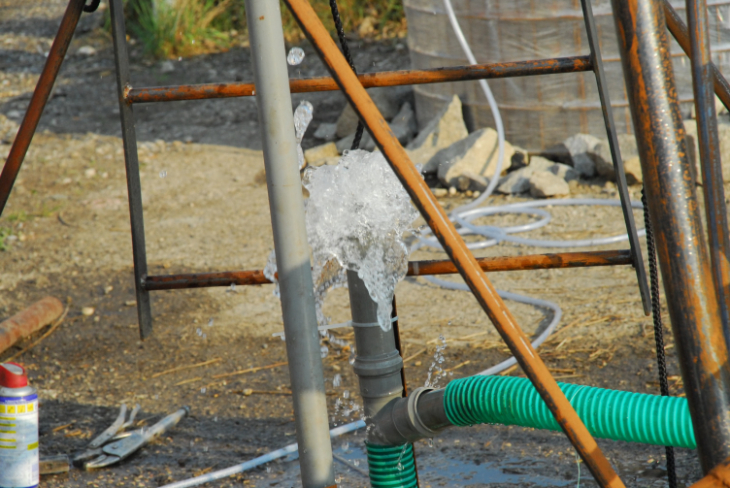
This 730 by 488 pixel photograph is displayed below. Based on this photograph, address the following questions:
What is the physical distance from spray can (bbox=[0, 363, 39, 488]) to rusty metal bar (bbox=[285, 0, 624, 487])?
4.19ft

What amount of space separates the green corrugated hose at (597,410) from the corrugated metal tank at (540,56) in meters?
4.06

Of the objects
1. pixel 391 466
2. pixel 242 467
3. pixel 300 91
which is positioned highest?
pixel 300 91

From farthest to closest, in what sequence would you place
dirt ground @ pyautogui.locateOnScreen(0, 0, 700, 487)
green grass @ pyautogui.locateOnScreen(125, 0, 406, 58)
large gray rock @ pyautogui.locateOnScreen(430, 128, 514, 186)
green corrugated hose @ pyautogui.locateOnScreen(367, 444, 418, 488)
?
green grass @ pyautogui.locateOnScreen(125, 0, 406, 58) → large gray rock @ pyautogui.locateOnScreen(430, 128, 514, 186) → dirt ground @ pyautogui.locateOnScreen(0, 0, 700, 487) → green corrugated hose @ pyautogui.locateOnScreen(367, 444, 418, 488)

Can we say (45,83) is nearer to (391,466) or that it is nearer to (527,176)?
(391,466)

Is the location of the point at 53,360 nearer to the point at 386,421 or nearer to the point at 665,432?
the point at 386,421

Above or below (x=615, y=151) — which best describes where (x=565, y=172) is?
below

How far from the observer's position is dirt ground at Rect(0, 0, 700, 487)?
2299mm

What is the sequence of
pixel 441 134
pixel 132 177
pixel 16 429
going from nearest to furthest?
pixel 132 177, pixel 16 429, pixel 441 134

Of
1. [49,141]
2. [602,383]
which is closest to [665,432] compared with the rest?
[602,383]

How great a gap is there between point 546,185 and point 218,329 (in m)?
2.43

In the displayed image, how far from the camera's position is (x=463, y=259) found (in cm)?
112

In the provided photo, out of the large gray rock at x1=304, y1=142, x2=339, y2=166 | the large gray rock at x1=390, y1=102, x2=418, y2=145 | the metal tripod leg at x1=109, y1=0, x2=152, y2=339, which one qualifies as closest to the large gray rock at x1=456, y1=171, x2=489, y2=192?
the large gray rock at x1=390, y1=102, x2=418, y2=145

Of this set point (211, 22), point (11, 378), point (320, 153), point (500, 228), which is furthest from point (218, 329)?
point (211, 22)

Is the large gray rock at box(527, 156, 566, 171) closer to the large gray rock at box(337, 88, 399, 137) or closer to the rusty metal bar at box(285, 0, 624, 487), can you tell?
the large gray rock at box(337, 88, 399, 137)
